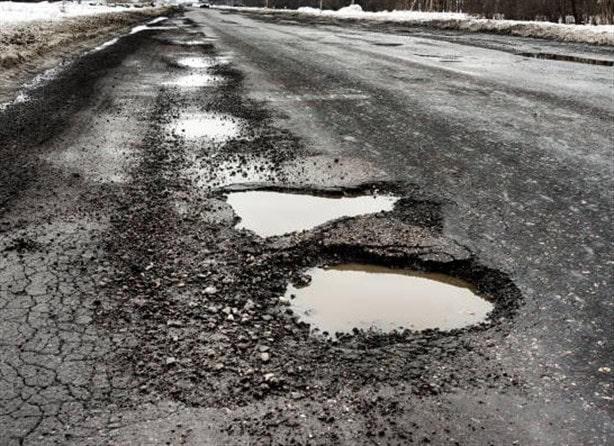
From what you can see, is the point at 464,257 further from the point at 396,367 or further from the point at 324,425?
the point at 324,425

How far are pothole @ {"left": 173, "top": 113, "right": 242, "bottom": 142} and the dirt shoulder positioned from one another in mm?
3121

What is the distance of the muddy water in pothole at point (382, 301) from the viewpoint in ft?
9.52

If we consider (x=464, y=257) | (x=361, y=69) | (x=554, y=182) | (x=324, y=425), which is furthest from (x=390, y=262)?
(x=361, y=69)

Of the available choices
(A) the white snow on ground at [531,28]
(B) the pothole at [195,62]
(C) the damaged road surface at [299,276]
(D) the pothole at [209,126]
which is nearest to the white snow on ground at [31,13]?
(B) the pothole at [195,62]

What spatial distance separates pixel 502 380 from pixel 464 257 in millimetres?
1184

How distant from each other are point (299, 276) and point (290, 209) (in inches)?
43.2

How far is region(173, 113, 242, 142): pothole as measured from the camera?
625cm

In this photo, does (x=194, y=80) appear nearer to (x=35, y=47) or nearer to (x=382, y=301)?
(x=35, y=47)

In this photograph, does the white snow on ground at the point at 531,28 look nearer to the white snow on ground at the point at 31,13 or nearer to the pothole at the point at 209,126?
the pothole at the point at 209,126

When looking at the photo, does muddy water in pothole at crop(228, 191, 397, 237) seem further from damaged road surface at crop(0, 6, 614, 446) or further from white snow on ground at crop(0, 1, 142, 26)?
white snow on ground at crop(0, 1, 142, 26)

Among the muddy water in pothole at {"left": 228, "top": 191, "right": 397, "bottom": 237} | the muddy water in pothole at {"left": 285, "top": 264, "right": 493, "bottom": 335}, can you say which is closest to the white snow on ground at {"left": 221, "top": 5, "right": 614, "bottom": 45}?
the muddy water in pothole at {"left": 228, "top": 191, "right": 397, "bottom": 237}

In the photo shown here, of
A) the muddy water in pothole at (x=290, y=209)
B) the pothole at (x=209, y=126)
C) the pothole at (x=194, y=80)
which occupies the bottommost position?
the muddy water in pothole at (x=290, y=209)

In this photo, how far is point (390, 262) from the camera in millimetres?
3512

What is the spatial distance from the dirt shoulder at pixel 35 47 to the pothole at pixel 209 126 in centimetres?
312
